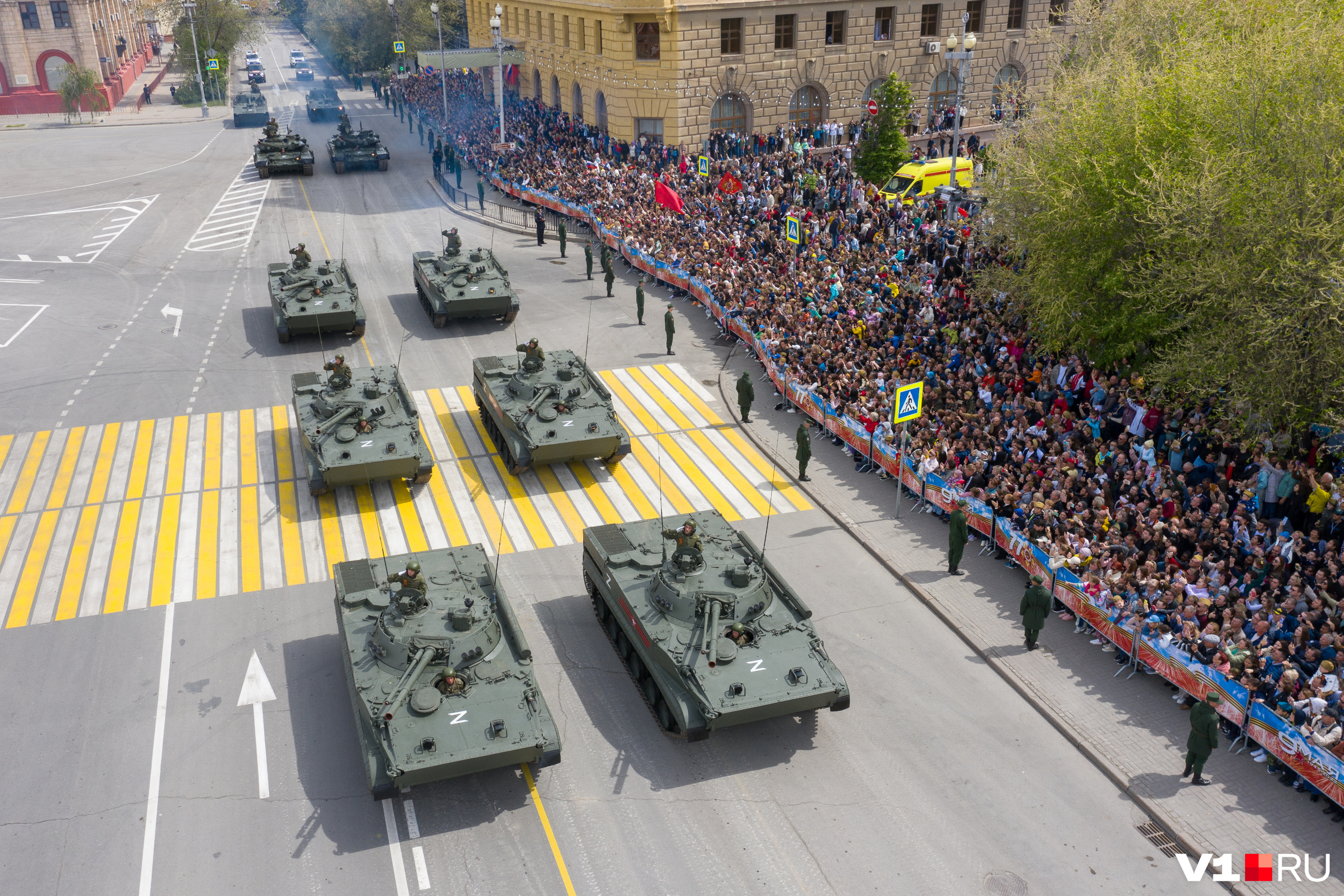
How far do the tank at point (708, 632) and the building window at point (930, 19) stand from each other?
153ft

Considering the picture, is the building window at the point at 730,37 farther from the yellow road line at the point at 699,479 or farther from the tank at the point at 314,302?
the yellow road line at the point at 699,479

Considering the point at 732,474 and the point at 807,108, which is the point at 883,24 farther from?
the point at 732,474

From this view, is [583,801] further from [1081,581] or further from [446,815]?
[1081,581]

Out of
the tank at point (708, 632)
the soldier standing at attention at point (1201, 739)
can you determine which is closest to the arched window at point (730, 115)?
the tank at point (708, 632)

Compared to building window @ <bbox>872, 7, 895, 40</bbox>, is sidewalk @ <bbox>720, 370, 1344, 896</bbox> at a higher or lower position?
lower

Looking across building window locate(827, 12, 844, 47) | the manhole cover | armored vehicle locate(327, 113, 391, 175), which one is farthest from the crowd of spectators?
armored vehicle locate(327, 113, 391, 175)

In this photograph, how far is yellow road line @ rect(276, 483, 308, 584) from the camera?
2228cm

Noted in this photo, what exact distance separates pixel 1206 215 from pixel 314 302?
24.5 metres

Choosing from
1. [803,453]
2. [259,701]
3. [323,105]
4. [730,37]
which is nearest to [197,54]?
[323,105]

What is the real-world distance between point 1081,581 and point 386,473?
1441cm

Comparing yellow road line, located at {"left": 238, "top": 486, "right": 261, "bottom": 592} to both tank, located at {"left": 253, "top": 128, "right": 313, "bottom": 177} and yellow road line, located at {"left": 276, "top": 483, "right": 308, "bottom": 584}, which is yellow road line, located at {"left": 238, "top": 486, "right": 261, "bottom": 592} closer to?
yellow road line, located at {"left": 276, "top": 483, "right": 308, "bottom": 584}

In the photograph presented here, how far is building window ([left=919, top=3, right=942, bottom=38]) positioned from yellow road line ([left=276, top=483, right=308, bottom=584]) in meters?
45.4

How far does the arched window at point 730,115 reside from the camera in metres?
56.8

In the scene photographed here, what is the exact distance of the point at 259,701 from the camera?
18344 mm
